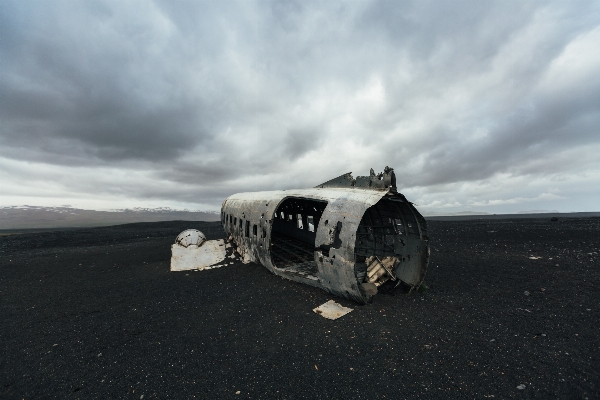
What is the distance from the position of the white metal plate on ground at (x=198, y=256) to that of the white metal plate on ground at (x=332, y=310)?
870 cm

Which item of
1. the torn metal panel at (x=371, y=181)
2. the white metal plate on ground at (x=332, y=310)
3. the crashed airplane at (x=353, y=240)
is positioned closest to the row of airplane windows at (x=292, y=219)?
the crashed airplane at (x=353, y=240)

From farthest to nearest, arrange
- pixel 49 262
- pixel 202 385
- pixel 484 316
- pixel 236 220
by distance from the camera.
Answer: pixel 49 262, pixel 236 220, pixel 484 316, pixel 202 385

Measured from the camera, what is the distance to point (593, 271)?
1145cm

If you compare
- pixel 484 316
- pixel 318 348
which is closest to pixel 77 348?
pixel 318 348

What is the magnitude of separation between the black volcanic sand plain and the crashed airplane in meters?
0.79

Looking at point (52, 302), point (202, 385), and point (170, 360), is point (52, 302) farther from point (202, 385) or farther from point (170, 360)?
point (202, 385)

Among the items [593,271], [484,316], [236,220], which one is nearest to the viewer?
[484,316]

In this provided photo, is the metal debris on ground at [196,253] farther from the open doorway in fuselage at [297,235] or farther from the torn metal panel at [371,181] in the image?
the torn metal panel at [371,181]

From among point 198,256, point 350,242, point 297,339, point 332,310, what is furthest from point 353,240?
point 198,256

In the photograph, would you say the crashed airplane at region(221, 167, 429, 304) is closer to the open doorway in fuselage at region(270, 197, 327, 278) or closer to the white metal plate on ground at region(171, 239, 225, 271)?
the open doorway in fuselage at region(270, 197, 327, 278)

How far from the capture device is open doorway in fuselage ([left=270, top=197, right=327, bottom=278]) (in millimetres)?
12555

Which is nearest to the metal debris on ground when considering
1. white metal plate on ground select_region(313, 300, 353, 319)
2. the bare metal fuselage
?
the bare metal fuselage

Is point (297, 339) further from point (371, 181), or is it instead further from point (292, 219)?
point (292, 219)

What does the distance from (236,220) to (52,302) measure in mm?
8774
